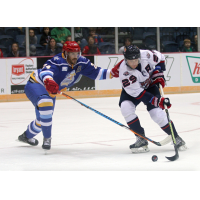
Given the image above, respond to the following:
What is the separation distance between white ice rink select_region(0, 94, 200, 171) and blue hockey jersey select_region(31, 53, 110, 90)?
0.68m

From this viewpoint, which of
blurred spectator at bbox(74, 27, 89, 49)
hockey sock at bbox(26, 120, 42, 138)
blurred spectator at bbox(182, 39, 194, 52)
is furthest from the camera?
blurred spectator at bbox(182, 39, 194, 52)

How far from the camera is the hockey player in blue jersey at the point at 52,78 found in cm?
361

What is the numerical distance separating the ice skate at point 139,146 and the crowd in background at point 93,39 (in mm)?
5493

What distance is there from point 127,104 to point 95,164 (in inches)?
27.9

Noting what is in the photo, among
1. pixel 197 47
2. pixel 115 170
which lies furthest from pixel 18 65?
pixel 115 170

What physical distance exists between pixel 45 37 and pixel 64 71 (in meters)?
5.43

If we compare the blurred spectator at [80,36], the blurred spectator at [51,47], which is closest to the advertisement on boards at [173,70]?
the blurred spectator at [80,36]

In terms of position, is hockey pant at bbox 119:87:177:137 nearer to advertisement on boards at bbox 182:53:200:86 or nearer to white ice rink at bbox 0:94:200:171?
white ice rink at bbox 0:94:200:171

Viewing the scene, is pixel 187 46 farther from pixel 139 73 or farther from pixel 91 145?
pixel 139 73

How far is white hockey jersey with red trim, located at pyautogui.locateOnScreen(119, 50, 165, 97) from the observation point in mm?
3514

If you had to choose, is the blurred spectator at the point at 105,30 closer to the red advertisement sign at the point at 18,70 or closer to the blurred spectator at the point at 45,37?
the blurred spectator at the point at 45,37

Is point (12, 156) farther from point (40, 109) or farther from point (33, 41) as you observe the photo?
point (33, 41)

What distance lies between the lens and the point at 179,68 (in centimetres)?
945

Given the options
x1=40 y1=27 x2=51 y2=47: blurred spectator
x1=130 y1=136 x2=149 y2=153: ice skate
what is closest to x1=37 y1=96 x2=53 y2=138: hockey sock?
x1=130 y1=136 x2=149 y2=153: ice skate
